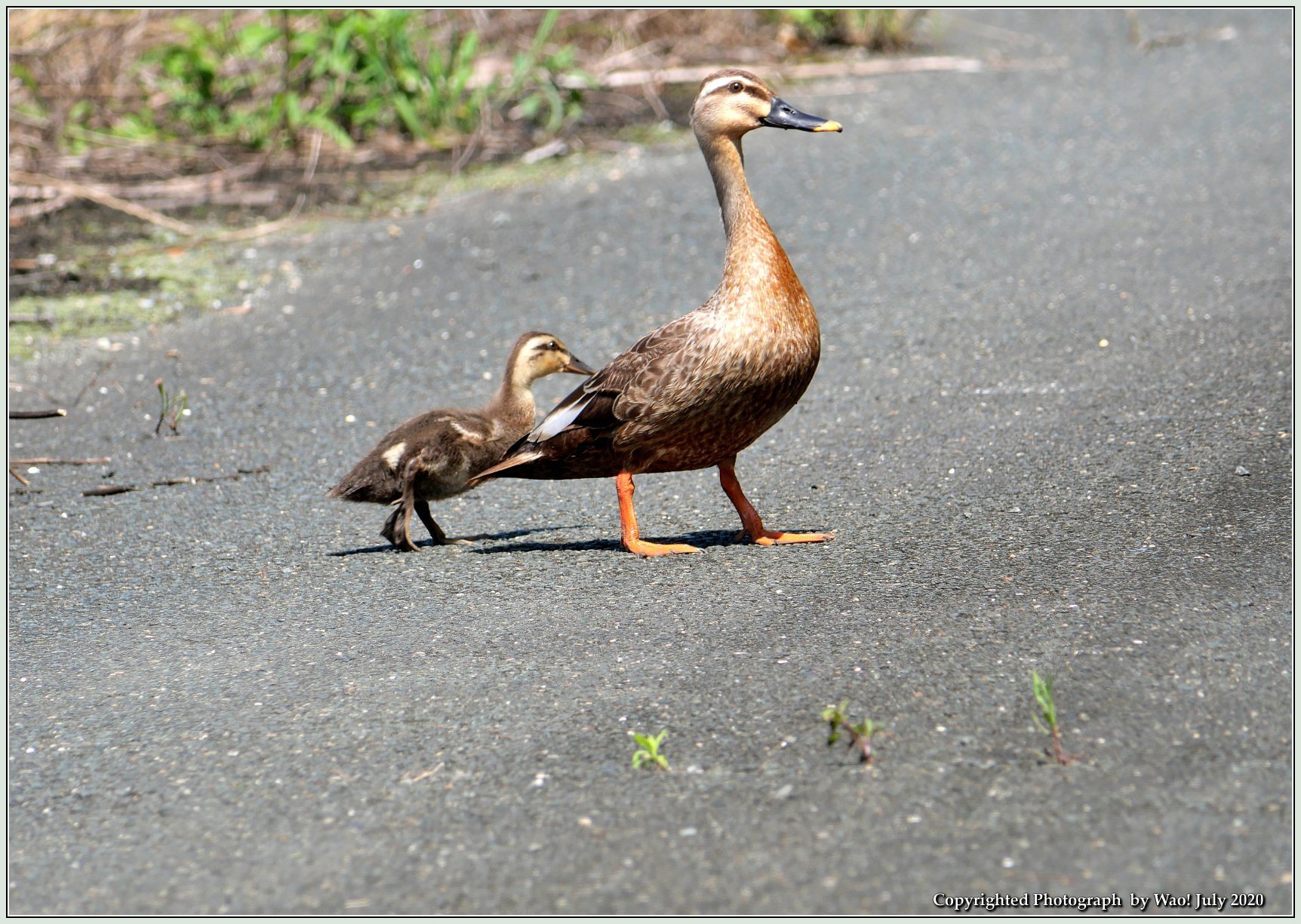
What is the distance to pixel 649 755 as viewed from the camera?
3.84 meters

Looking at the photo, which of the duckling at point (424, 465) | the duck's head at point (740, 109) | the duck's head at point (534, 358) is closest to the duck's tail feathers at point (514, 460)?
the duckling at point (424, 465)

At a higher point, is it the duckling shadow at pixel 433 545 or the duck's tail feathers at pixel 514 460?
the duck's tail feathers at pixel 514 460

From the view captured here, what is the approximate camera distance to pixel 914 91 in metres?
13.0

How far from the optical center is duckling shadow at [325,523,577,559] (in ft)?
19.9

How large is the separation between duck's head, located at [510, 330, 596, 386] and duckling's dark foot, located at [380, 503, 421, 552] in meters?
1.00

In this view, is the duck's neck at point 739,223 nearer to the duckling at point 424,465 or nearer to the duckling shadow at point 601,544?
the duckling shadow at point 601,544

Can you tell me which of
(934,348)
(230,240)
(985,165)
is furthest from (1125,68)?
(230,240)

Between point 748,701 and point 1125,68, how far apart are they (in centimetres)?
1125

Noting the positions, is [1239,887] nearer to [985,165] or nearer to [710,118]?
[710,118]

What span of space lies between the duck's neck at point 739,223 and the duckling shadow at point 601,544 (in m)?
1.08

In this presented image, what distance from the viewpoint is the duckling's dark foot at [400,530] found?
6059 mm

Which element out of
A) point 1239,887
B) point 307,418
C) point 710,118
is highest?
point 710,118

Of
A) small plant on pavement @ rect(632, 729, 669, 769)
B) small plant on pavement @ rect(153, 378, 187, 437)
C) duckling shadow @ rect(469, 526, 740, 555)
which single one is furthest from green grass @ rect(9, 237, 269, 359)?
small plant on pavement @ rect(632, 729, 669, 769)

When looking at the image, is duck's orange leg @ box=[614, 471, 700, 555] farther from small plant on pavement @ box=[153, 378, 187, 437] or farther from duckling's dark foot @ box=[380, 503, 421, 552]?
small plant on pavement @ box=[153, 378, 187, 437]
